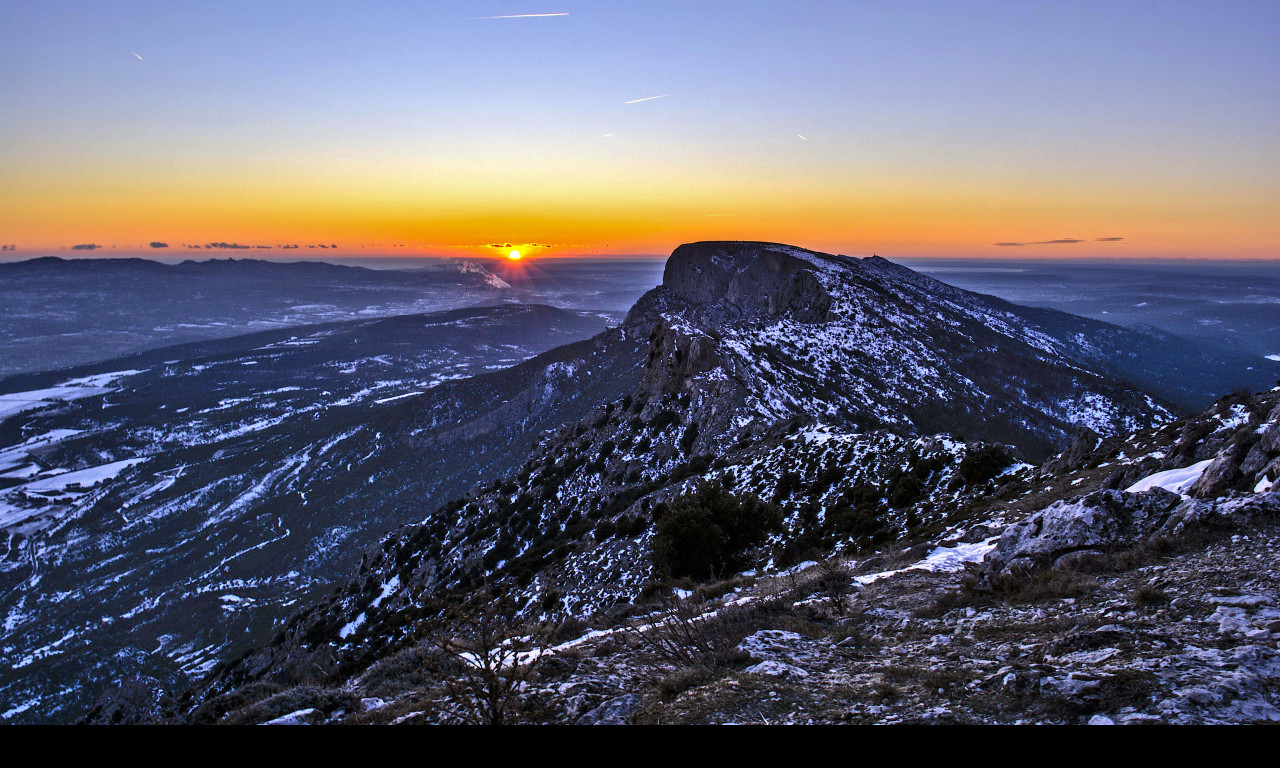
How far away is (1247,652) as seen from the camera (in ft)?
13.4

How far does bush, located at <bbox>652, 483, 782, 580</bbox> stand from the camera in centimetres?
1661

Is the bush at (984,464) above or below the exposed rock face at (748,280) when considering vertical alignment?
below

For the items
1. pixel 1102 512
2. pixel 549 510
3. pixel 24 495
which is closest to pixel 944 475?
pixel 1102 512

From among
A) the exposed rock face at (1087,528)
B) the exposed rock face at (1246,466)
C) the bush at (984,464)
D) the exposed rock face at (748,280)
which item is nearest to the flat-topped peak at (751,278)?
the exposed rock face at (748,280)

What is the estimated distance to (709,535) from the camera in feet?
54.7

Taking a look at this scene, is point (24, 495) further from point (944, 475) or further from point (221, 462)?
point (944, 475)

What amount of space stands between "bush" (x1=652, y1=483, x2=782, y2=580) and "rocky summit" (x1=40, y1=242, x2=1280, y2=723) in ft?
0.29

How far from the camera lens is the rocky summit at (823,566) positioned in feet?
15.3

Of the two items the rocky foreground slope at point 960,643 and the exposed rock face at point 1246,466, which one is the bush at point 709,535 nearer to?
the rocky foreground slope at point 960,643

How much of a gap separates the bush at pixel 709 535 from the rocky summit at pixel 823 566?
9cm

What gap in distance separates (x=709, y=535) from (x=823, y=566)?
7075 mm

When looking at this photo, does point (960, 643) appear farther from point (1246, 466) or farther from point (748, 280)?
point (748, 280)
